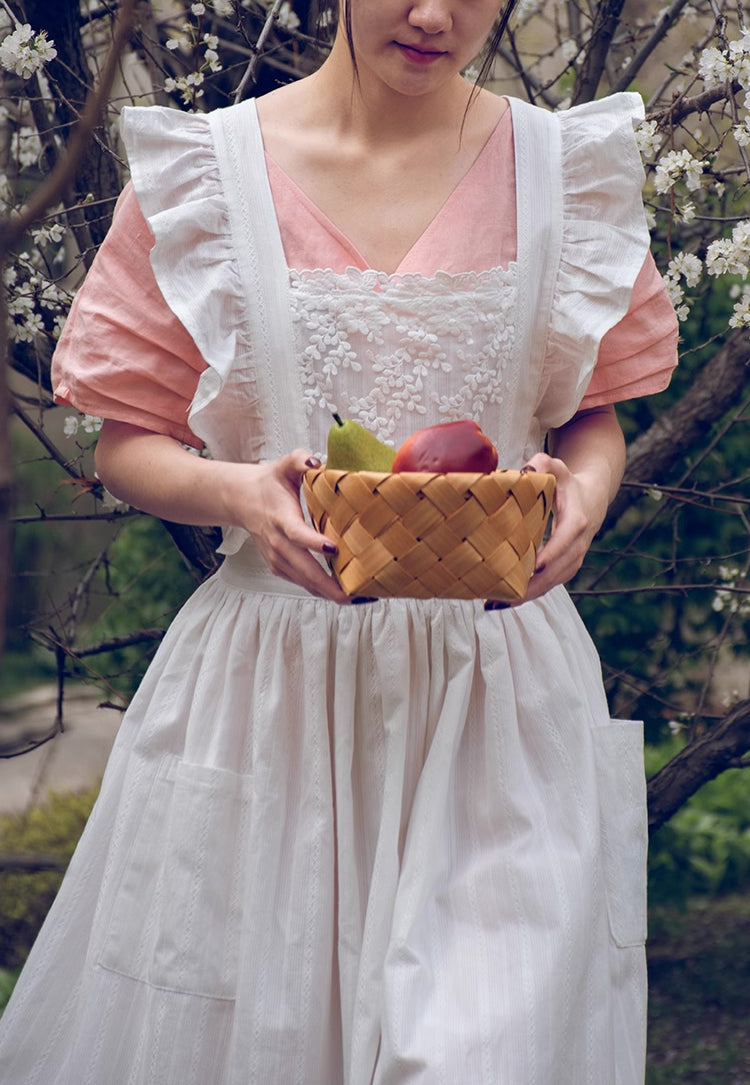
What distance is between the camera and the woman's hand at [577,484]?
1.43 meters

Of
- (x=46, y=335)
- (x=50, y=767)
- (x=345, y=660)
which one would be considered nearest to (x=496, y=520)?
(x=345, y=660)

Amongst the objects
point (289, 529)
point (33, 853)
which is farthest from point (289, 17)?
point (33, 853)

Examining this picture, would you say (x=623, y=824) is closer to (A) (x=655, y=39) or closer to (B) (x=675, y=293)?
(B) (x=675, y=293)

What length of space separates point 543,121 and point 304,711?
79 centimetres

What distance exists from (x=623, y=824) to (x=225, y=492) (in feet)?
2.05

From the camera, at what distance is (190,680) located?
1.65 metres

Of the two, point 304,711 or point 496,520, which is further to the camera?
point 304,711

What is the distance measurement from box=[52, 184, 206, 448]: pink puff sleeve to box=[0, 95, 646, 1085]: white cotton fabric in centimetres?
6

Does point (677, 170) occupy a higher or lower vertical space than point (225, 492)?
higher

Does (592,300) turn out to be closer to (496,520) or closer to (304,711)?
(496,520)

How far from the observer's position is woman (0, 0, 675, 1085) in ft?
4.83

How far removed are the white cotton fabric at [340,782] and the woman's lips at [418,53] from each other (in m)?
0.19

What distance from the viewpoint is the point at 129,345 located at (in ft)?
5.27

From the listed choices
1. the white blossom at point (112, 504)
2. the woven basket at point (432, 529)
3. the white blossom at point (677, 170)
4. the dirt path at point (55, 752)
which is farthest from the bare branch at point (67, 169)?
the dirt path at point (55, 752)
